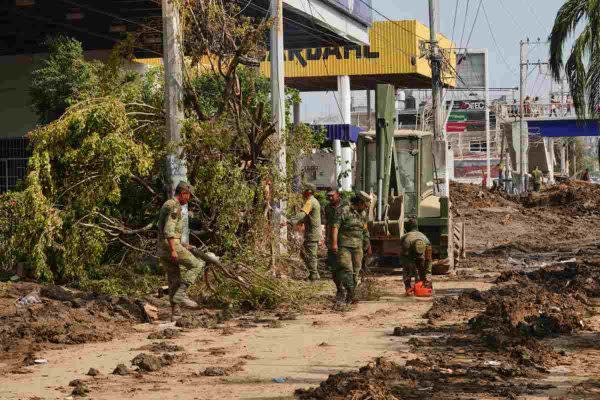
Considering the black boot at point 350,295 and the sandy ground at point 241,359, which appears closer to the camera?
the sandy ground at point 241,359

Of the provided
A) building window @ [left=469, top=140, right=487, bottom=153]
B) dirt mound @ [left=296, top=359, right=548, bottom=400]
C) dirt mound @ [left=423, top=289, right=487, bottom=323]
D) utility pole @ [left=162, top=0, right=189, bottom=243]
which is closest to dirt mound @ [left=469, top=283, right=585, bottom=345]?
dirt mound @ [left=423, top=289, right=487, bottom=323]

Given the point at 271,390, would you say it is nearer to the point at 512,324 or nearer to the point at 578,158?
the point at 512,324

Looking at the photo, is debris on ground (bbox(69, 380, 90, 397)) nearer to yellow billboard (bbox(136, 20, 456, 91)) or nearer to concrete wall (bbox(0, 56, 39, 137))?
concrete wall (bbox(0, 56, 39, 137))

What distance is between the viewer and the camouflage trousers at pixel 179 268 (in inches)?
574

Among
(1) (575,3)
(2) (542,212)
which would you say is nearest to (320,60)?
(2) (542,212)

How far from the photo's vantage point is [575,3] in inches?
1074

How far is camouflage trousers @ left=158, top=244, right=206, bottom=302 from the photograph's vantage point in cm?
1459

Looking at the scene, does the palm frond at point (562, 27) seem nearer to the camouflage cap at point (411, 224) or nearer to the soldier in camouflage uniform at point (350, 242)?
the camouflage cap at point (411, 224)

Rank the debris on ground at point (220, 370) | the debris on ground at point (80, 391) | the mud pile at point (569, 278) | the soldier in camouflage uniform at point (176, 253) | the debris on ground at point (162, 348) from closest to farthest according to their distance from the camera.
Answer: the debris on ground at point (80, 391) → the debris on ground at point (220, 370) → the debris on ground at point (162, 348) → the soldier in camouflage uniform at point (176, 253) → the mud pile at point (569, 278)

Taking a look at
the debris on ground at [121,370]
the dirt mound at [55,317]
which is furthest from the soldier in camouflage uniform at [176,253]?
the debris on ground at [121,370]

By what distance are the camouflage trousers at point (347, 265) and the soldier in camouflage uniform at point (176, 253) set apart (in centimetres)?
234

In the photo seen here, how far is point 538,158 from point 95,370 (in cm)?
7275

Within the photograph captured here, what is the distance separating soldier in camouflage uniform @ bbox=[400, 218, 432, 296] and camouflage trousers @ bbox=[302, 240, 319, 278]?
2443 millimetres

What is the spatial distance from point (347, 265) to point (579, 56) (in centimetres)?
1354
